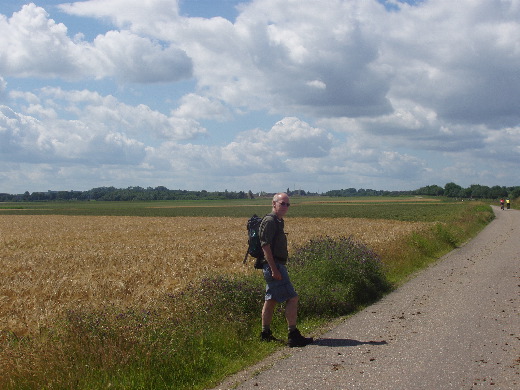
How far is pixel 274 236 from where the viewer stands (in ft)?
24.4

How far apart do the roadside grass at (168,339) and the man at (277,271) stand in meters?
0.36

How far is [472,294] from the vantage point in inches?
415

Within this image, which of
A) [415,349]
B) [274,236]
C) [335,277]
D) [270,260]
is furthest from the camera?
[335,277]

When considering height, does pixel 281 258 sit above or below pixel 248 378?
above

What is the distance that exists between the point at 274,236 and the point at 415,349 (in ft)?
7.91

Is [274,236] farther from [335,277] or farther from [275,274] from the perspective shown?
[335,277]

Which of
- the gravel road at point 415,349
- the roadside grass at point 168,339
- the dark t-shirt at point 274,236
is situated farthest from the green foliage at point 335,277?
the dark t-shirt at point 274,236

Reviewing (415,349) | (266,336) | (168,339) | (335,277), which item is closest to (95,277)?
(335,277)

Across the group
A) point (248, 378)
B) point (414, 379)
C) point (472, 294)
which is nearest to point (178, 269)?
point (472, 294)

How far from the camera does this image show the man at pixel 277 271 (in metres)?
7.29

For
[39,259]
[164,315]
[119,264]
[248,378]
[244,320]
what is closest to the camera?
[248,378]

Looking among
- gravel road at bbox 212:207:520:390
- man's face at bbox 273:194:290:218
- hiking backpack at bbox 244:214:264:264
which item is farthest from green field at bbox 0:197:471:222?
hiking backpack at bbox 244:214:264:264

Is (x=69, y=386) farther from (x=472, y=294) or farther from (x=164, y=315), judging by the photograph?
(x=472, y=294)

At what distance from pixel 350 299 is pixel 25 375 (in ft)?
20.2
